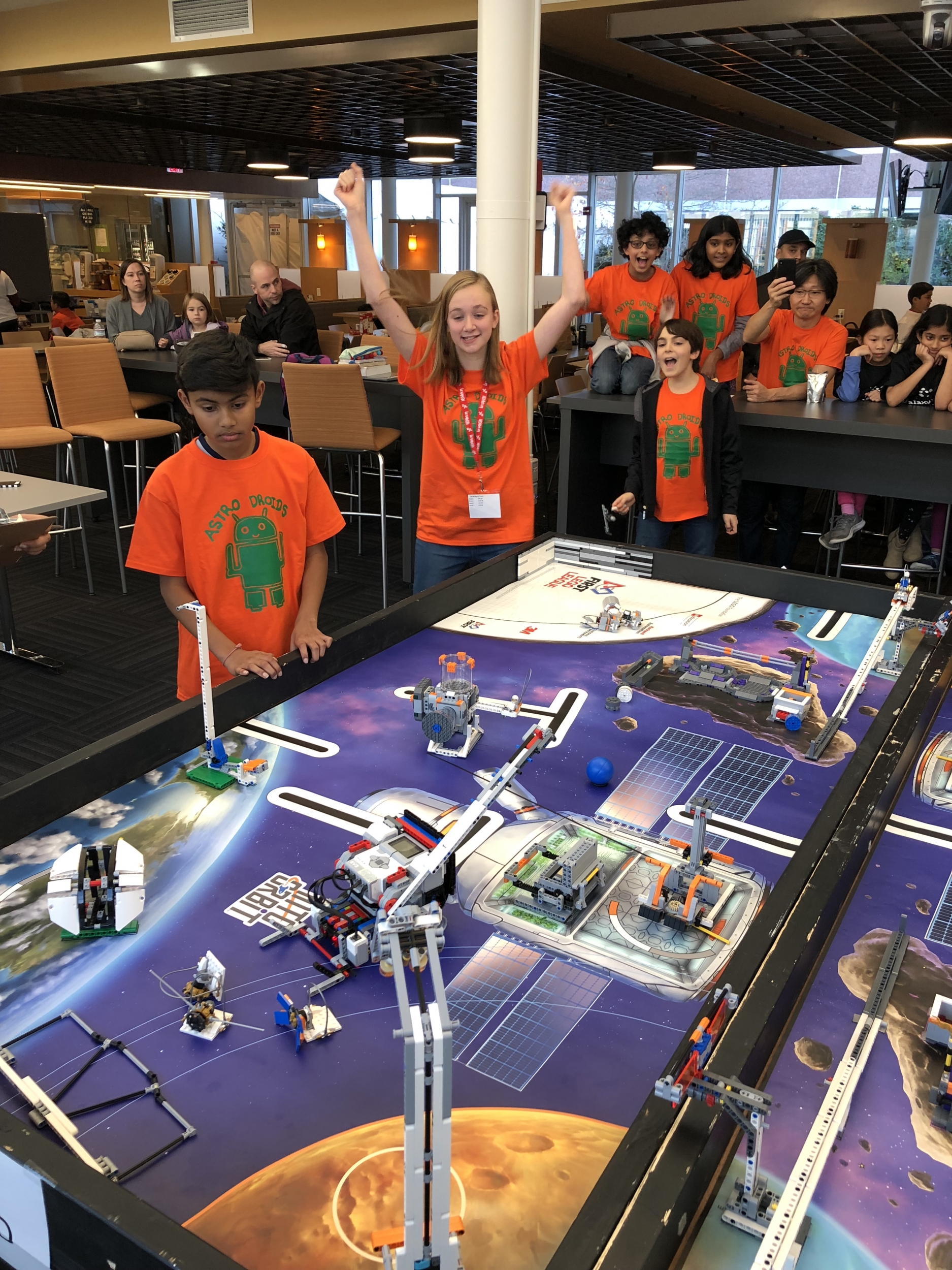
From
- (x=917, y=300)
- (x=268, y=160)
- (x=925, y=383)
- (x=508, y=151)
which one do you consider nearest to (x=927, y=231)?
(x=917, y=300)

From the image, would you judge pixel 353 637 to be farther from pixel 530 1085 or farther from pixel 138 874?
pixel 530 1085

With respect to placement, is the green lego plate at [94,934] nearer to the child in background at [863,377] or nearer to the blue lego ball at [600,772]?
the blue lego ball at [600,772]

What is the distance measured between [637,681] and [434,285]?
8709 mm

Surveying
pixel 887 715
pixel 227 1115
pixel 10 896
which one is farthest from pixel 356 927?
pixel 887 715

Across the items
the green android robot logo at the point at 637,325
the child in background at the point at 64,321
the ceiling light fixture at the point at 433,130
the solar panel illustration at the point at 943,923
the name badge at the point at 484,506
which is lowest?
the solar panel illustration at the point at 943,923

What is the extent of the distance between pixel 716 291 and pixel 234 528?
3.02 metres

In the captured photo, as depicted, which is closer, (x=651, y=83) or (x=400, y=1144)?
(x=400, y=1144)

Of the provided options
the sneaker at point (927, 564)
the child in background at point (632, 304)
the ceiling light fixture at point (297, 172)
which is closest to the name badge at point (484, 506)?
the child in background at point (632, 304)

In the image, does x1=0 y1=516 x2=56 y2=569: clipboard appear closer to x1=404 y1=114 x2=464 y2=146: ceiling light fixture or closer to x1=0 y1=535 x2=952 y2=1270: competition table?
x1=0 y1=535 x2=952 y2=1270: competition table

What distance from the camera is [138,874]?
49.3 inches

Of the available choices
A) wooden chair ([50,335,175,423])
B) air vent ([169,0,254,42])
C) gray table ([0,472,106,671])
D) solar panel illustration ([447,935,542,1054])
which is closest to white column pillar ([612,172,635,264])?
air vent ([169,0,254,42])

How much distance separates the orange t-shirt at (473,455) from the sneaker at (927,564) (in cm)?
232

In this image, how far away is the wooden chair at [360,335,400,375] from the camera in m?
5.88

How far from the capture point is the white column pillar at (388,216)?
1628cm
